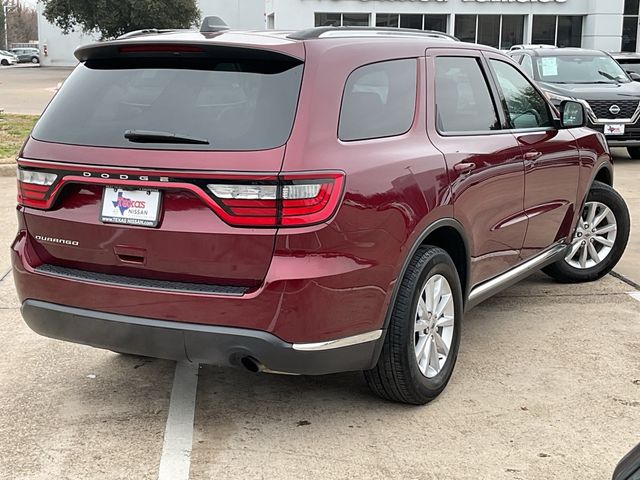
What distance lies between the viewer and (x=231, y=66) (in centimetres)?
356

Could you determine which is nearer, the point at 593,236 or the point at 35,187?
the point at 35,187

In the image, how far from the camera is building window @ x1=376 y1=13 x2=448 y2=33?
1558 inches

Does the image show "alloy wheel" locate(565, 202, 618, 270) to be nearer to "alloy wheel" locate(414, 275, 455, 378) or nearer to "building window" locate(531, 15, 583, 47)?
"alloy wheel" locate(414, 275, 455, 378)

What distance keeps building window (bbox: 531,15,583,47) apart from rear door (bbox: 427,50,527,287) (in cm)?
3750

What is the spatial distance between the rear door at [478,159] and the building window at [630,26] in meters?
38.9

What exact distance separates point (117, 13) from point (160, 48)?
48611mm

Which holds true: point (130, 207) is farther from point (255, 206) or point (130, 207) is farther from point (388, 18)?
point (388, 18)

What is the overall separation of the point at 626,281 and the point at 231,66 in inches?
153

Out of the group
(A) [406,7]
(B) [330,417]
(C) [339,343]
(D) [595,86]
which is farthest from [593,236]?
(A) [406,7]

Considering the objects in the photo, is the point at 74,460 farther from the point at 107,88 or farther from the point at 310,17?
the point at 310,17

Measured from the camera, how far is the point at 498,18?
131 feet

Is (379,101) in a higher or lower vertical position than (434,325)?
higher

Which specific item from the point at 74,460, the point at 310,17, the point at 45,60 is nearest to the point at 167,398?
the point at 74,460

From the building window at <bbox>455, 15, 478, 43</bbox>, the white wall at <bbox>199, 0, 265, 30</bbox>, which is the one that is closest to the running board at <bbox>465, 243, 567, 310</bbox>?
the building window at <bbox>455, 15, 478, 43</bbox>
